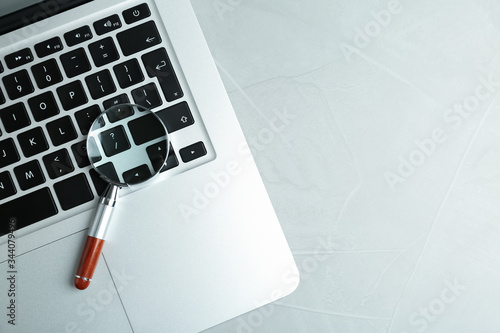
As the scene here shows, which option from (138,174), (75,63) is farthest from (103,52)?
(138,174)

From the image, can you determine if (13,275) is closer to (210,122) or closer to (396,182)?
(210,122)

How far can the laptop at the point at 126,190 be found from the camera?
522 mm

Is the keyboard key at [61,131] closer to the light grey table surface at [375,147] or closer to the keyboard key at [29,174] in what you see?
the keyboard key at [29,174]

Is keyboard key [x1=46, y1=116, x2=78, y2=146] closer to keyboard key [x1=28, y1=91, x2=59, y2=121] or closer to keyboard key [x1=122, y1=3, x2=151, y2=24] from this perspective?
keyboard key [x1=28, y1=91, x2=59, y2=121]

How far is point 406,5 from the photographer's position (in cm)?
63

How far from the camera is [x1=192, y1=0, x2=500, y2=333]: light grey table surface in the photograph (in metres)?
0.60

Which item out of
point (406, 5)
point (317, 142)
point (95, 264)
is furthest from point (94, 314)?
point (406, 5)

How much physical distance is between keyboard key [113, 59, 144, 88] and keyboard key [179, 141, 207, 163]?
0.09m

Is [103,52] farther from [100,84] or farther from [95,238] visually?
[95,238]

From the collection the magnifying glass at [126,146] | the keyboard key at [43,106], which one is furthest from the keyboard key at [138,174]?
the keyboard key at [43,106]

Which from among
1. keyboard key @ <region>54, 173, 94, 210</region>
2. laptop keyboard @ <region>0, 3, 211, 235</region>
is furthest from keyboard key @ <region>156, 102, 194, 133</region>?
keyboard key @ <region>54, 173, 94, 210</region>

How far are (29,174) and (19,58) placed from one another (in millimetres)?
130

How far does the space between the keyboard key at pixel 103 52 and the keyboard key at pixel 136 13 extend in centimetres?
3

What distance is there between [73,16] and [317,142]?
318 millimetres
